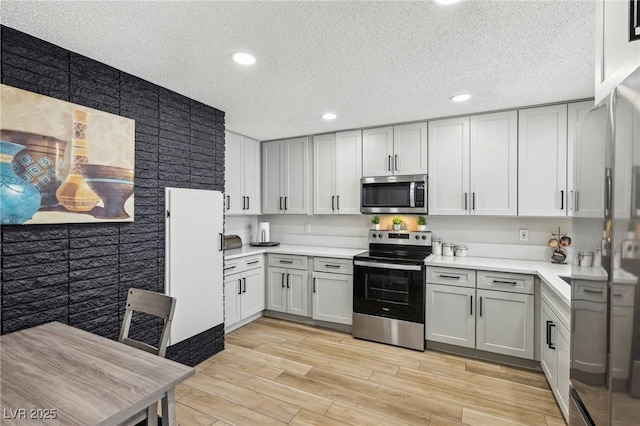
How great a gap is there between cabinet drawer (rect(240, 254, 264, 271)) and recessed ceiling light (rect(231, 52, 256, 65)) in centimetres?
222

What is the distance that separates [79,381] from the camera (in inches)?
44.2

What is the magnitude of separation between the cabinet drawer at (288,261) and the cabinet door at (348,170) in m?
0.80

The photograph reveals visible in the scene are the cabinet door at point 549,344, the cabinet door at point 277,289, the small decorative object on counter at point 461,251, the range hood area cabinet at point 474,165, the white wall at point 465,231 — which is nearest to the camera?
the cabinet door at point 549,344

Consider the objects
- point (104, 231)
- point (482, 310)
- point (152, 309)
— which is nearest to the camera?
point (152, 309)

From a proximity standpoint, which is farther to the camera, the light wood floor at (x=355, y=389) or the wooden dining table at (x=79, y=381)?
the light wood floor at (x=355, y=389)

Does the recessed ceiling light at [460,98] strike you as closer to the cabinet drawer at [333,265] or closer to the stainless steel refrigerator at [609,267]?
the stainless steel refrigerator at [609,267]

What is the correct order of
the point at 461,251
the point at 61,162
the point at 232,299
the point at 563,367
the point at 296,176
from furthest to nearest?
the point at 296,176
the point at 232,299
the point at 461,251
the point at 563,367
the point at 61,162

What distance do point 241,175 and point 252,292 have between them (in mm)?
1522

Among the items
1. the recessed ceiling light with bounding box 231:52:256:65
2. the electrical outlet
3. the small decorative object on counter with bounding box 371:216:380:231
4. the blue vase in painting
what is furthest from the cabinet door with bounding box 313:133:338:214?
the blue vase in painting

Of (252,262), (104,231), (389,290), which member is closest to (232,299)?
(252,262)

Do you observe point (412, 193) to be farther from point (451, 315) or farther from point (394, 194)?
point (451, 315)

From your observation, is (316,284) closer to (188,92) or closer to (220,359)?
(220,359)

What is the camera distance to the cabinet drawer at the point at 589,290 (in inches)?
38.4

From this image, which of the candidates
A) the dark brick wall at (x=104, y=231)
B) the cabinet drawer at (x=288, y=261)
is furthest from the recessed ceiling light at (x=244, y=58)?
the cabinet drawer at (x=288, y=261)
